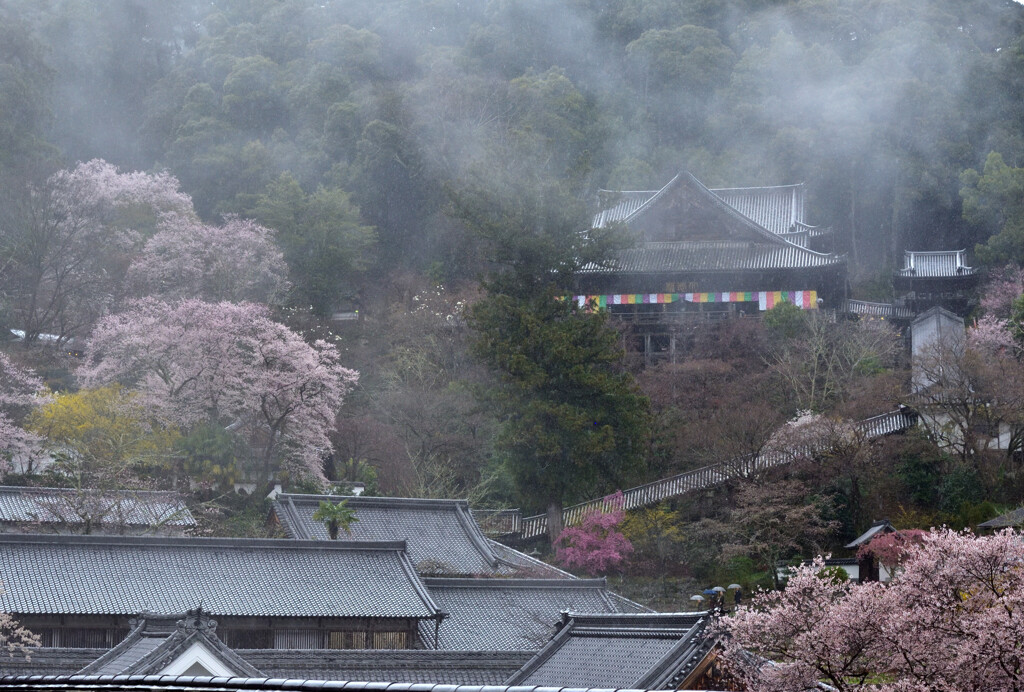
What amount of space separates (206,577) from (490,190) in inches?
Result: 580

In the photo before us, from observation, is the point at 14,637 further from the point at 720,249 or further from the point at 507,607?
the point at 720,249

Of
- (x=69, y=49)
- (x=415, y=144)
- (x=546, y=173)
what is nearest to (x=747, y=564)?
(x=546, y=173)

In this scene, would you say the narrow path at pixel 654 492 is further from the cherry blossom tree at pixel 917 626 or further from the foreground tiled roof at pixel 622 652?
the cherry blossom tree at pixel 917 626

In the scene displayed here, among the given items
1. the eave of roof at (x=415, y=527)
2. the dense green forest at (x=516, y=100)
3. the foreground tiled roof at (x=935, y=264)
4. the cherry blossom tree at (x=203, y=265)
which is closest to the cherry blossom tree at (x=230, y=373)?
the eave of roof at (x=415, y=527)

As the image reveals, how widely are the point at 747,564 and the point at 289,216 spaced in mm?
21647

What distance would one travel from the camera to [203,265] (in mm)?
34312

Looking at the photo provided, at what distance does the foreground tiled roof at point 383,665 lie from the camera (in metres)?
16.8

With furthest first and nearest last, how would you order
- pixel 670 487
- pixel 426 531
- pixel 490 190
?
pixel 490 190 → pixel 670 487 → pixel 426 531

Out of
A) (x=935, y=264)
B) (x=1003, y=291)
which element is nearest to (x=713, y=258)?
(x=1003, y=291)

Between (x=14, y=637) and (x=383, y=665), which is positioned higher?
(x=14, y=637)

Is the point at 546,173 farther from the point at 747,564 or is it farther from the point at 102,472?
the point at 102,472

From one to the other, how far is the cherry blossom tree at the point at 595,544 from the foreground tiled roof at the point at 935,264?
67.5 feet

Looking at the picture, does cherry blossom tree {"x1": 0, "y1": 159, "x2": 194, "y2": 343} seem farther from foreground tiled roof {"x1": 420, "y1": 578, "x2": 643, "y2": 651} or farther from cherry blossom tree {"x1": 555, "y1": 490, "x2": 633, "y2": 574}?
foreground tiled roof {"x1": 420, "y1": 578, "x2": 643, "y2": 651}

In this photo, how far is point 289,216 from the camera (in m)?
40.0
